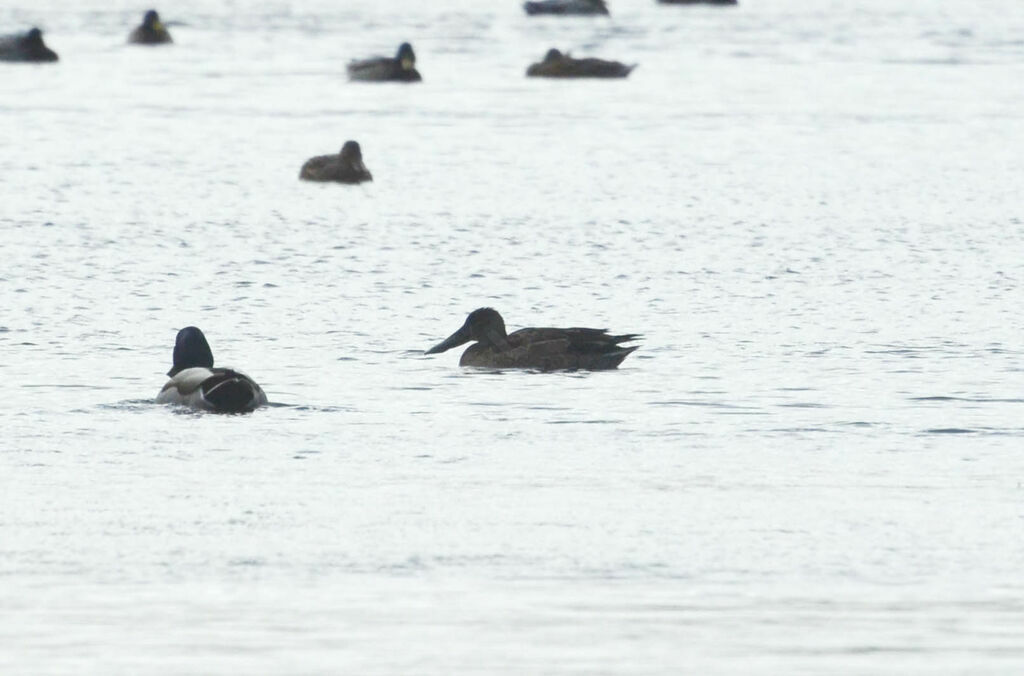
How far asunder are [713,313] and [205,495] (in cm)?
754

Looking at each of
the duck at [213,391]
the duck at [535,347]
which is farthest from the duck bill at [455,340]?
the duck at [213,391]

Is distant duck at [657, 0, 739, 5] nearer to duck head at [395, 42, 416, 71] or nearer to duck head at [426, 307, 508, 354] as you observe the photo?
duck head at [395, 42, 416, 71]

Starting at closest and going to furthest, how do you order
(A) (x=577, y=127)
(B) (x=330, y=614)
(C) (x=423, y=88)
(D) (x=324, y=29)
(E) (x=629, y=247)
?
(B) (x=330, y=614), (E) (x=629, y=247), (A) (x=577, y=127), (C) (x=423, y=88), (D) (x=324, y=29)

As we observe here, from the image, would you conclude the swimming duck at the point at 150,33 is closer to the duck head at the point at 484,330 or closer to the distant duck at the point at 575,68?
the distant duck at the point at 575,68

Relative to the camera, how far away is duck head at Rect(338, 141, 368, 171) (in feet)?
93.5

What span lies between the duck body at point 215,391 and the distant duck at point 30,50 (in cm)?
3642

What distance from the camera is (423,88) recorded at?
148 feet

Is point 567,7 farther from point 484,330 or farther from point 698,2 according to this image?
point 484,330

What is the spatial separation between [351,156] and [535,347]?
41.6 feet

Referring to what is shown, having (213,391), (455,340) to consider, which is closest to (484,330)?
(455,340)

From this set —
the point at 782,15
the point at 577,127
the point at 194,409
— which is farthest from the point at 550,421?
the point at 782,15

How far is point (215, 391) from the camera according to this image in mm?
13938

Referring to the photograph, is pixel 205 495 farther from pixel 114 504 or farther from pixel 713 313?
pixel 713 313

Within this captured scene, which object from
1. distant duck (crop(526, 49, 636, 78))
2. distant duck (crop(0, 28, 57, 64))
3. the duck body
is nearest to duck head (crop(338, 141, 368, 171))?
the duck body
